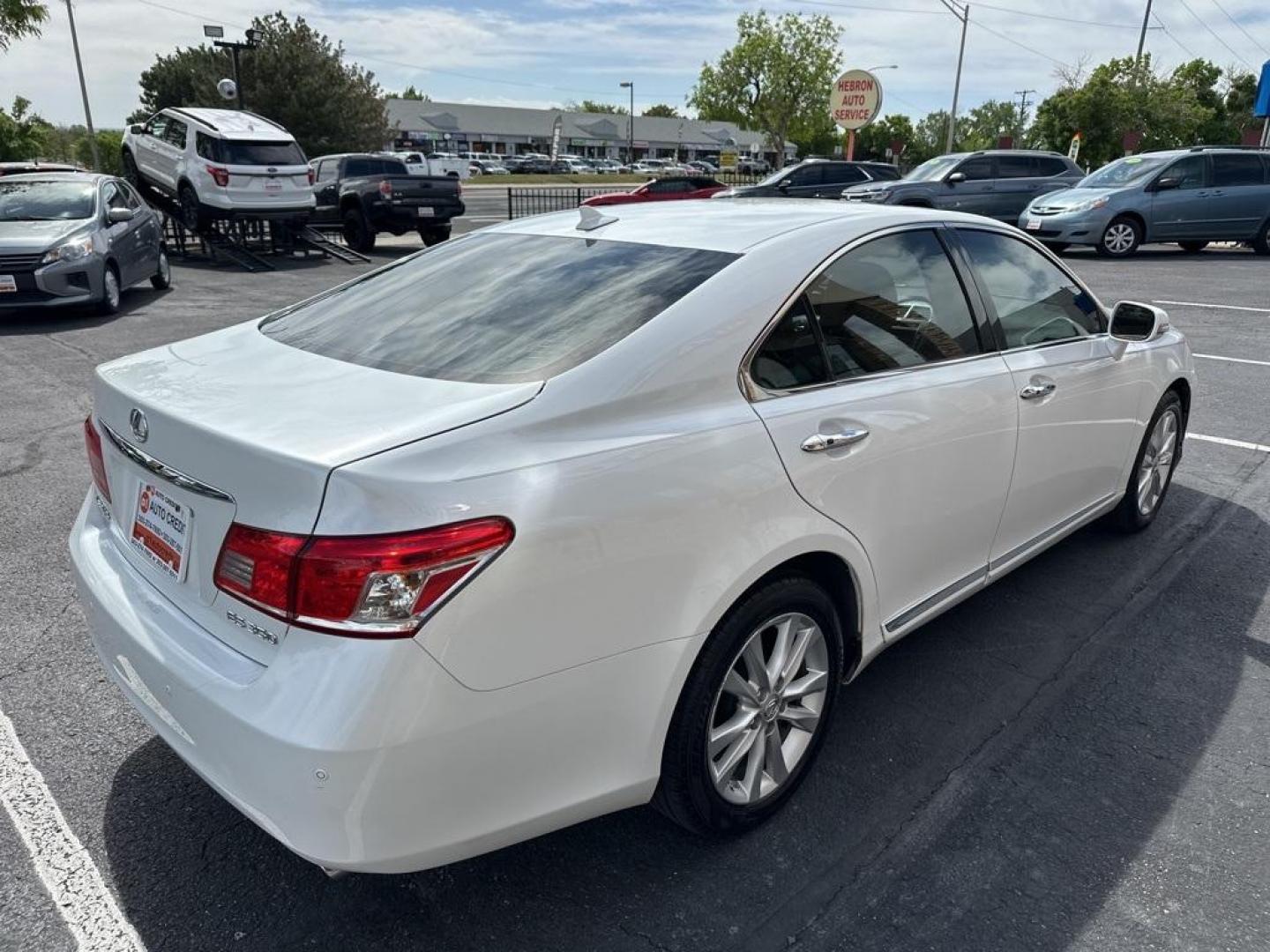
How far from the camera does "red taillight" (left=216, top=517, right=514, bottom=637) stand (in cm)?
174

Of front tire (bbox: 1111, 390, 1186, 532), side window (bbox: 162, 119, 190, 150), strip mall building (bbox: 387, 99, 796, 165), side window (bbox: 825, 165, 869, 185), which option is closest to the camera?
front tire (bbox: 1111, 390, 1186, 532)

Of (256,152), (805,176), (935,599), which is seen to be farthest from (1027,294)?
(805,176)

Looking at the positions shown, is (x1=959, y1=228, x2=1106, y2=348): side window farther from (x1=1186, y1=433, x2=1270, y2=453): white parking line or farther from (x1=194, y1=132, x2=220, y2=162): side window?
→ (x1=194, y1=132, x2=220, y2=162): side window

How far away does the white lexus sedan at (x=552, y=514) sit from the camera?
1.77 meters

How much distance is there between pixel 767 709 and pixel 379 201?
17239 mm

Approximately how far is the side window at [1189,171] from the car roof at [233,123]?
15478 mm

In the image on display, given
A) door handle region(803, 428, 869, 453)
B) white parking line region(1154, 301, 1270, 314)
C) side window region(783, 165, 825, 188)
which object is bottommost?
white parking line region(1154, 301, 1270, 314)

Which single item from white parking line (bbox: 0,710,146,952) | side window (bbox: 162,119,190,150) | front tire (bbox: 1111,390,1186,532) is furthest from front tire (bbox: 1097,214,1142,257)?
white parking line (bbox: 0,710,146,952)

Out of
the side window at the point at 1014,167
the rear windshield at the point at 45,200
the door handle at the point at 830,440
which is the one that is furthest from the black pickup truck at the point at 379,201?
the door handle at the point at 830,440

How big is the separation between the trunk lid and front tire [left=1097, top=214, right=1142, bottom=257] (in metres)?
17.4

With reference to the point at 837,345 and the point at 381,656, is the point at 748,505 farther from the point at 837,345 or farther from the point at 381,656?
the point at 381,656

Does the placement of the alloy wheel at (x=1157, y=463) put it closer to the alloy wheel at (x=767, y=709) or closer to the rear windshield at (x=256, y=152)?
the alloy wheel at (x=767, y=709)

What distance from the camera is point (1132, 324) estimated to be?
12.6ft

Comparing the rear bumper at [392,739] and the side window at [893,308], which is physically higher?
the side window at [893,308]
